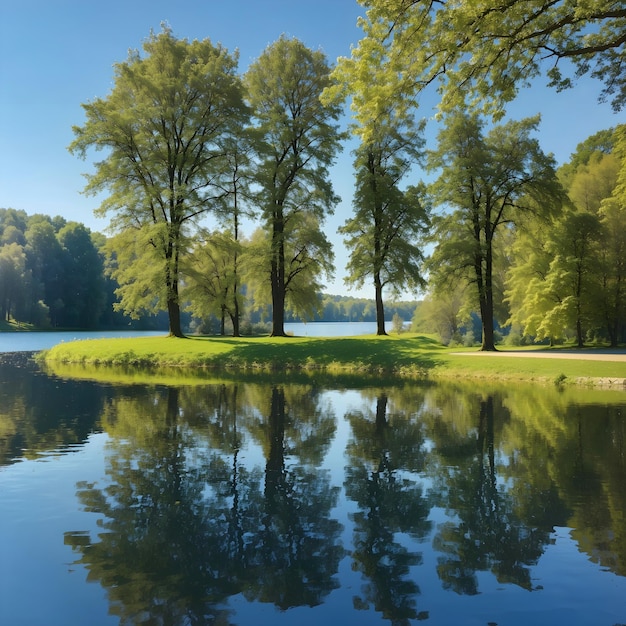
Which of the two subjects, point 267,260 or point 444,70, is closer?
point 444,70

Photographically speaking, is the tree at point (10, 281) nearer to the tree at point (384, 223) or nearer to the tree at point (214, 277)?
the tree at point (214, 277)

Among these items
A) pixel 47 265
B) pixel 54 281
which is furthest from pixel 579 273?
pixel 47 265

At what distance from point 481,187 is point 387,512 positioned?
2918 cm

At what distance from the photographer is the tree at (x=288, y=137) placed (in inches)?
1406

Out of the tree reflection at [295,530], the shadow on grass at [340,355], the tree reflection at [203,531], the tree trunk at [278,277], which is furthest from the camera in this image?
the tree trunk at [278,277]

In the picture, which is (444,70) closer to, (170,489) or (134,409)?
(170,489)

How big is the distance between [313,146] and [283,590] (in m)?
35.0

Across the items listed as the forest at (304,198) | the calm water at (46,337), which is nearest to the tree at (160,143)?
the forest at (304,198)

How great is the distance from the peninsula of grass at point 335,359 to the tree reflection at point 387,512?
1322 centimetres

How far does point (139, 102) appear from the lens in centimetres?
3359

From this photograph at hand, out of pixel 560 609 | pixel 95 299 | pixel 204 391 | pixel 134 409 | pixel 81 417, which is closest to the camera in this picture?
pixel 560 609

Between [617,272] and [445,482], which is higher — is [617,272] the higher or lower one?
the higher one

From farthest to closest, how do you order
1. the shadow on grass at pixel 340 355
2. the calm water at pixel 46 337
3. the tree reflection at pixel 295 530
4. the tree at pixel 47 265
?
the tree at pixel 47 265
the calm water at pixel 46 337
the shadow on grass at pixel 340 355
the tree reflection at pixel 295 530

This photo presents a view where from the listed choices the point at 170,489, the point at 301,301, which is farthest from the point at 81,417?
the point at 301,301
